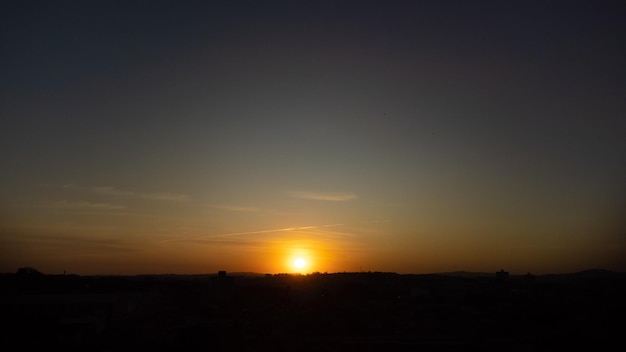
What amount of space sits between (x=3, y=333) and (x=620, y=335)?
32.4 m

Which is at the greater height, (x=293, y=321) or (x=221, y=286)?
(x=221, y=286)

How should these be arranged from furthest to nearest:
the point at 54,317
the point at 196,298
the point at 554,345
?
the point at 196,298
the point at 54,317
the point at 554,345

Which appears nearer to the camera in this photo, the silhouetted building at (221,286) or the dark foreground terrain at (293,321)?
the dark foreground terrain at (293,321)

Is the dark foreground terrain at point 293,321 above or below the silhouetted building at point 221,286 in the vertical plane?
below

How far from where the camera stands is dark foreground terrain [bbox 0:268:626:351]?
2653cm

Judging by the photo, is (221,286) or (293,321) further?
(221,286)

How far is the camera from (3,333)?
96.2 feet

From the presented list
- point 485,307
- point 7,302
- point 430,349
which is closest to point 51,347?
point 7,302

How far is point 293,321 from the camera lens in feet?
115

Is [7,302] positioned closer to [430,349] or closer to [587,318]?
[430,349]

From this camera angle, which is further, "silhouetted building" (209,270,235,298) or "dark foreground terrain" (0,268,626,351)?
"silhouetted building" (209,270,235,298)

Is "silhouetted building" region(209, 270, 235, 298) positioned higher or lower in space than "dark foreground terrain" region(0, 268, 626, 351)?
higher

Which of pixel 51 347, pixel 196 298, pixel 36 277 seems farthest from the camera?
pixel 36 277

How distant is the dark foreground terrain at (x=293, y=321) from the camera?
26531mm
